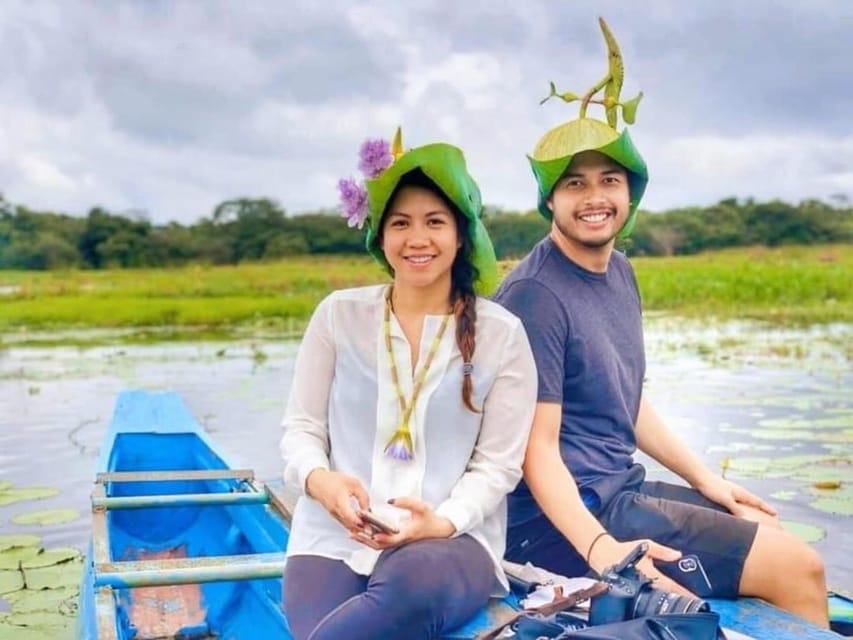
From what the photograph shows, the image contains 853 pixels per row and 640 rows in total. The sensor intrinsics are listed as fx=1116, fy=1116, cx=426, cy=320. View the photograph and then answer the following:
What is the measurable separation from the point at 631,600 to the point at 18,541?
9.06 feet

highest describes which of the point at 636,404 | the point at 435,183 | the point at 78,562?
the point at 435,183

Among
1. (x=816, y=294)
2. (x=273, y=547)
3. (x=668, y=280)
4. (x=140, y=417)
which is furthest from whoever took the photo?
(x=668, y=280)

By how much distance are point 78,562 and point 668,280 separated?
13.8 metres

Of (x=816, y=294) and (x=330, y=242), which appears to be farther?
(x=330, y=242)

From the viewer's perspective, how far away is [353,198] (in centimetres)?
197

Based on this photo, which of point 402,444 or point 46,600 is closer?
point 402,444

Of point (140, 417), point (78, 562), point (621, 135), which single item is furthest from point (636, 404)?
point (140, 417)

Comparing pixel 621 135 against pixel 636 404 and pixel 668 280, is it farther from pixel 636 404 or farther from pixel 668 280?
pixel 668 280

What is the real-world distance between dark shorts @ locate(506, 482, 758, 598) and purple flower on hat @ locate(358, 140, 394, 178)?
748 millimetres

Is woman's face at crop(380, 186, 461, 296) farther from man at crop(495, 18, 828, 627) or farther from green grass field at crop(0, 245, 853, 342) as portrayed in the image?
green grass field at crop(0, 245, 853, 342)

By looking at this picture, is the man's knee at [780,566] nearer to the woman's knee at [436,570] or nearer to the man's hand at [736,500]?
the man's hand at [736,500]

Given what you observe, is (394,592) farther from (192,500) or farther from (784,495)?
(784,495)

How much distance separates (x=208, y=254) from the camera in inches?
848

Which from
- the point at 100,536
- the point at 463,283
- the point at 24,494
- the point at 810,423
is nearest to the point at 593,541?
the point at 463,283
